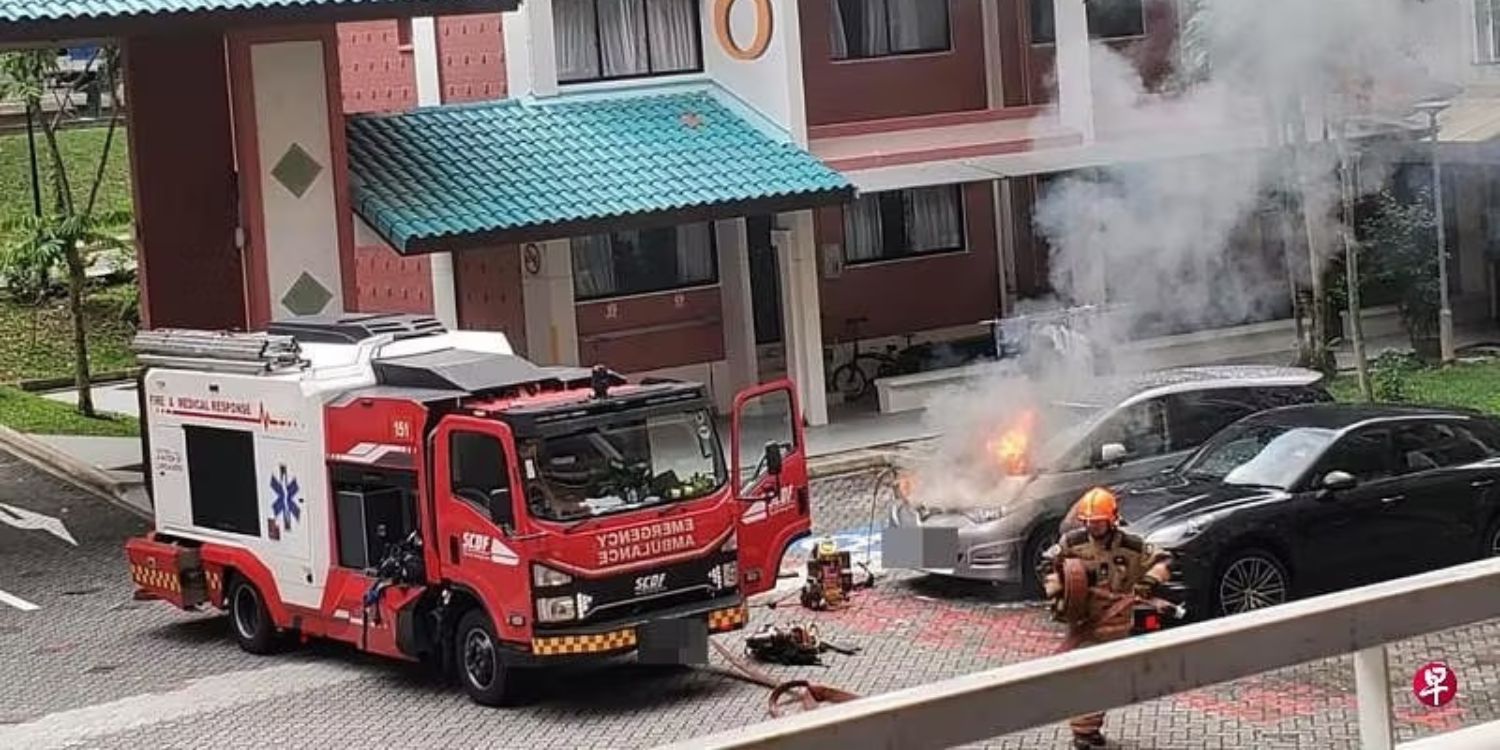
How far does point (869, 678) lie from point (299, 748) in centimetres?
348

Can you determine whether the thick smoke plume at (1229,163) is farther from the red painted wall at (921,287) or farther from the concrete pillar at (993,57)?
the red painted wall at (921,287)

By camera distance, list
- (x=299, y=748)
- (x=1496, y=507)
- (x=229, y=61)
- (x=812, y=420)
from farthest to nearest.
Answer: (x=812, y=420) < (x=229, y=61) < (x=1496, y=507) < (x=299, y=748)

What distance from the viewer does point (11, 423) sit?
26.6 meters

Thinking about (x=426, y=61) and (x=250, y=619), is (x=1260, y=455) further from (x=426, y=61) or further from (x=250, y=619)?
(x=426, y=61)

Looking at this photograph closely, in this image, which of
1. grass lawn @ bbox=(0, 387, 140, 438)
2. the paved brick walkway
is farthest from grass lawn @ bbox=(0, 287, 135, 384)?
the paved brick walkway

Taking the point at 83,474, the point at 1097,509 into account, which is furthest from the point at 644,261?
the point at 1097,509

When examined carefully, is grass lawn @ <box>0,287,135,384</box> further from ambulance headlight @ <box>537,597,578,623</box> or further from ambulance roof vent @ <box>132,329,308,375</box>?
ambulance headlight @ <box>537,597,578,623</box>

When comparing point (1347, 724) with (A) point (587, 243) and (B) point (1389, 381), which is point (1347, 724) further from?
(A) point (587, 243)

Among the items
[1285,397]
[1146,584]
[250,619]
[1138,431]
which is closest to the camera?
[1146,584]

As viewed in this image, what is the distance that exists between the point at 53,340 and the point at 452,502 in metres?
20.9

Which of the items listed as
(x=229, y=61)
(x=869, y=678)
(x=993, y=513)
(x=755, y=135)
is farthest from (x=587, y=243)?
(x=869, y=678)

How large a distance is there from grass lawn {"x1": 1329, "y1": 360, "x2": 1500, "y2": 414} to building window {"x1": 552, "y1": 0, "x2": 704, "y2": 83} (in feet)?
26.9

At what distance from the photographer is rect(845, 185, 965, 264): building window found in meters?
27.6

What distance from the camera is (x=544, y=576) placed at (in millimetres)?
12906
